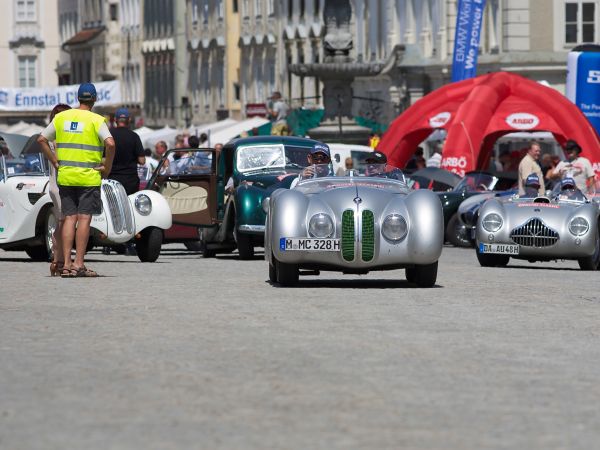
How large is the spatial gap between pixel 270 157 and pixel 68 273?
28.7 feet

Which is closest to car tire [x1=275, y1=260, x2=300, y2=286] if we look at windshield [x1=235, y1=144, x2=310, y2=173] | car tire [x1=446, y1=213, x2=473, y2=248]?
windshield [x1=235, y1=144, x2=310, y2=173]

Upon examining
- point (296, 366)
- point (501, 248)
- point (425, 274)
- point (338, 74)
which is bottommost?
point (501, 248)

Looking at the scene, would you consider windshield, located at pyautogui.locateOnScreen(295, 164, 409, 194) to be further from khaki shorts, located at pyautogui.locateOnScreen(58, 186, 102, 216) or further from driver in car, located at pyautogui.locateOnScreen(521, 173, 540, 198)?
driver in car, located at pyautogui.locateOnScreen(521, 173, 540, 198)

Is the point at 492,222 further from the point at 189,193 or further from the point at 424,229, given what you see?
the point at 424,229

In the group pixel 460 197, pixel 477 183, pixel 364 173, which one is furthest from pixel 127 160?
pixel 477 183

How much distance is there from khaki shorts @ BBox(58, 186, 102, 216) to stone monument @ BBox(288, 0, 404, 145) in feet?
95.7

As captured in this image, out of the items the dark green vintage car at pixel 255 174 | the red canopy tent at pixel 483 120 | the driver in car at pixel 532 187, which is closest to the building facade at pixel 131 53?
the red canopy tent at pixel 483 120

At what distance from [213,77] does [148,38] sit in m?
14.2

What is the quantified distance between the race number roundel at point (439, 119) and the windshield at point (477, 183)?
6349mm

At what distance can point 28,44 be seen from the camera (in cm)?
13650

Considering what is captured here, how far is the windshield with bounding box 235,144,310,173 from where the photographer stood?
89.1 ft

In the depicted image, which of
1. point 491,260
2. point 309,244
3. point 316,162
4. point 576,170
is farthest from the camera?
point 576,170

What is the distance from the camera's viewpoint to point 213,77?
93.6 m

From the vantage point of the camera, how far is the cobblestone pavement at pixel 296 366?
27.6 ft
